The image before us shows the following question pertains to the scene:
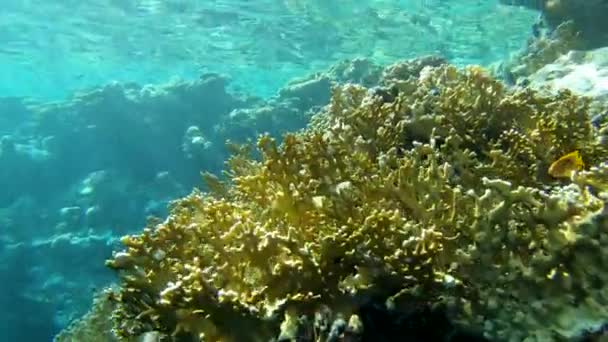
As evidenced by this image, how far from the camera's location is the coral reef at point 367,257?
97.3 inches

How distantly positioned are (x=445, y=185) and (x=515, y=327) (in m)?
0.91

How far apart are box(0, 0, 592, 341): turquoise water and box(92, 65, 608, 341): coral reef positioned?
1519 cm

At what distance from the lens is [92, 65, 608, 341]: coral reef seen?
8.11ft

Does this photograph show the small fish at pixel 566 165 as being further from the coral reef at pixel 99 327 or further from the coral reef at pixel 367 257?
the coral reef at pixel 99 327

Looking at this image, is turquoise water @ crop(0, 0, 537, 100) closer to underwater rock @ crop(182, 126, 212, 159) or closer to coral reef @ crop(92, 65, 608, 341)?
underwater rock @ crop(182, 126, 212, 159)

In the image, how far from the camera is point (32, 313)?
16750 mm

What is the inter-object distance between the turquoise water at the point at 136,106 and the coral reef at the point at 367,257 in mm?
15188

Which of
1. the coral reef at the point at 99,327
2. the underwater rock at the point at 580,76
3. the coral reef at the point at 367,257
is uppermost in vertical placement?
the coral reef at the point at 367,257

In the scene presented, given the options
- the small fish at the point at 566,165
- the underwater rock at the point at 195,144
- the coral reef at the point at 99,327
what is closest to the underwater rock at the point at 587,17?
the small fish at the point at 566,165

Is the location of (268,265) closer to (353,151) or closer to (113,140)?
(353,151)

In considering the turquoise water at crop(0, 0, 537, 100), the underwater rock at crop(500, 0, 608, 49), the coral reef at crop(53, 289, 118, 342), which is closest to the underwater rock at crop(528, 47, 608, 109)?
the underwater rock at crop(500, 0, 608, 49)

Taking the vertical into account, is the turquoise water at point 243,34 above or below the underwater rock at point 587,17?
below

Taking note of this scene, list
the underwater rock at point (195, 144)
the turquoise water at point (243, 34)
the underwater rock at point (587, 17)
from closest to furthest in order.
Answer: the underwater rock at point (587, 17)
the underwater rock at point (195, 144)
the turquoise water at point (243, 34)

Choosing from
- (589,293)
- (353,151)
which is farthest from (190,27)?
(589,293)
